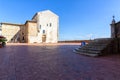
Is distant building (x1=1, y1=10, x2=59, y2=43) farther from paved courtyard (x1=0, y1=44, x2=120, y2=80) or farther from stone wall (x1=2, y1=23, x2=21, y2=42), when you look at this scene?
paved courtyard (x1=0, y1=44, x2=120, y2=80)

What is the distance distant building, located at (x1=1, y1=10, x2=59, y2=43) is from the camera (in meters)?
31.0

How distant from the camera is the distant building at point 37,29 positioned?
31.0m

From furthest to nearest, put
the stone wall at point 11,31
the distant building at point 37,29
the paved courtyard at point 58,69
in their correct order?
the stone wall at point 11,31, the distant building at point 37,29, the paved courtyard at point 58,69

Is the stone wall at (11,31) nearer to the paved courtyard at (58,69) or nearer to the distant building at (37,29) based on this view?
the distant building at (37,29)

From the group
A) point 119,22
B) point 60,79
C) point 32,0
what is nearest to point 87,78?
point 60,79

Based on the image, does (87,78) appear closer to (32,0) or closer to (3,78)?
(3,78)

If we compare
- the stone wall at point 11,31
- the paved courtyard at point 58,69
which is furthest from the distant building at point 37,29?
the paved courtyard at point 58,69

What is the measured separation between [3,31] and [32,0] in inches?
520

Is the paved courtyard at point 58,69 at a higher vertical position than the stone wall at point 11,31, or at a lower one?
lower

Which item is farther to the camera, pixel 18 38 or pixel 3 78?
pixel 18 38

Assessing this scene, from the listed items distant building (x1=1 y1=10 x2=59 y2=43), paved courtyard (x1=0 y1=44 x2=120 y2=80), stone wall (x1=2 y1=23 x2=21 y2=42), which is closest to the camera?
paved courtyard (x1=0 y1=44 x2=120 y2=80)

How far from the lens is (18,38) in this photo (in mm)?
33000

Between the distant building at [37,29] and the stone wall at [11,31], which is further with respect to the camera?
the stone wall at [11,31]

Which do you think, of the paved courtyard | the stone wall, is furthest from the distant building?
the paved courtyard
